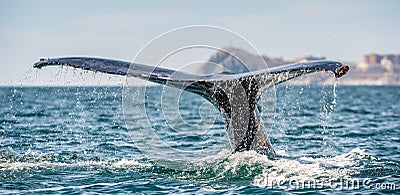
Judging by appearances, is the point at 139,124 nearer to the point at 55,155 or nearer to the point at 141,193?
the point at 55,155

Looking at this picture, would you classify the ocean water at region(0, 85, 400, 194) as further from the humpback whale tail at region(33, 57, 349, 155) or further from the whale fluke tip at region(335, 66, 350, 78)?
the whale fluke tip at region(335, 66, 350, 78)

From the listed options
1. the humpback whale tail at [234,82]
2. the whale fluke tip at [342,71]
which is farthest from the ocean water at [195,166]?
the whale fluke tip at [342,71]

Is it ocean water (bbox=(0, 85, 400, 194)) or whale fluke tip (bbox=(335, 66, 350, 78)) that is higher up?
whale fluke tip (bbox=(335, 66, 350, 78))

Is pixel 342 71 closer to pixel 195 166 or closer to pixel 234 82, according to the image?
pixel 234 82

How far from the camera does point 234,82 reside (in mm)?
7484

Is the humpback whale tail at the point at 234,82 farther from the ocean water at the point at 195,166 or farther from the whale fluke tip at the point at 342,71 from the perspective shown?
the ocean water at the point at 195,166

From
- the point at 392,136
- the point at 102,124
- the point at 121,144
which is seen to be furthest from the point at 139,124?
the point at 392,136

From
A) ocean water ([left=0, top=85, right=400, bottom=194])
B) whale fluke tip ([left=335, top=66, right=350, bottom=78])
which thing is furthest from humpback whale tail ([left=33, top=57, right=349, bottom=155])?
ocean water ([left=0, top=85, right=400, bottom=194])

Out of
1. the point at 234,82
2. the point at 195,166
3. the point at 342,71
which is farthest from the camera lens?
the point at 195,166

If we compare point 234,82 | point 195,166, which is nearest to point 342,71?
point 234,82

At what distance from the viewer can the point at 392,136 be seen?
46.3 ft

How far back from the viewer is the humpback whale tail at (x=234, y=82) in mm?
6484

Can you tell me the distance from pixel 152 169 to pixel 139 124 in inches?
434

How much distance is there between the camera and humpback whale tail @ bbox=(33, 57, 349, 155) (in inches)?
255
